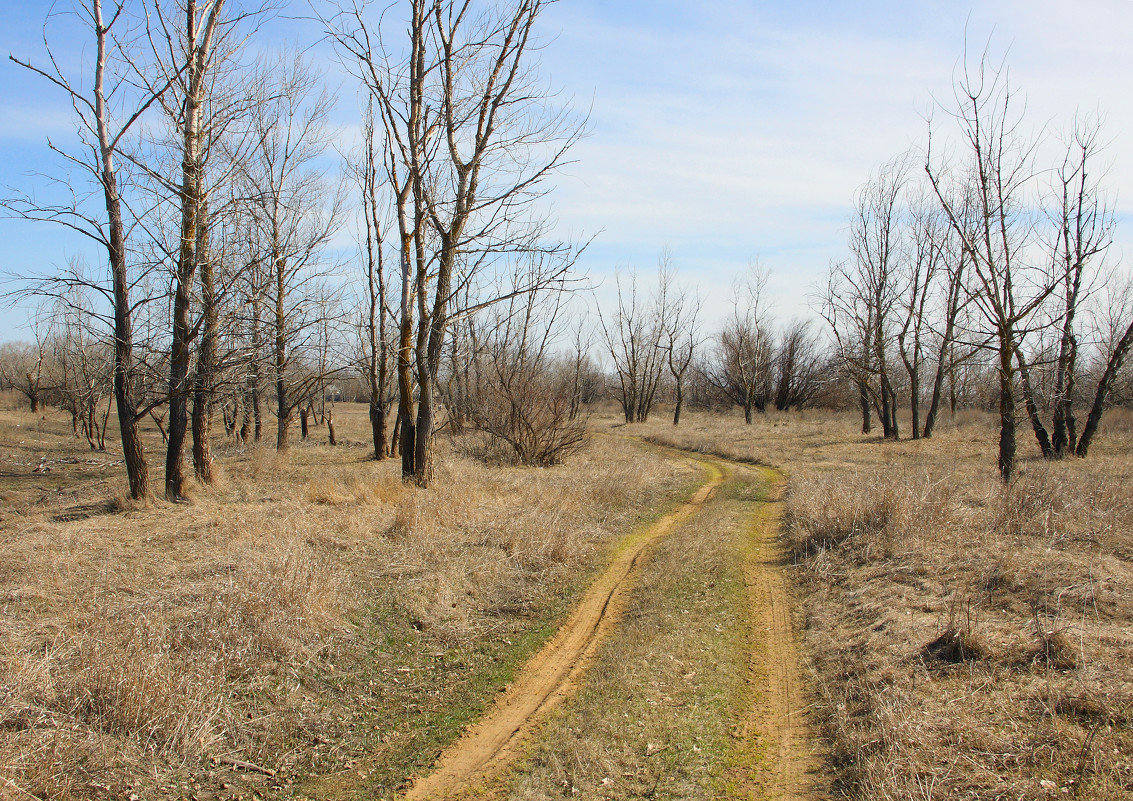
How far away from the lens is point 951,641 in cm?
486

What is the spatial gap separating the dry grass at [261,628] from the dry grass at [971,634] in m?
2.91

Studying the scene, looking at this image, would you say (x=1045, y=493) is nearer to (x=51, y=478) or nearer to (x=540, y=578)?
(x=540, y=578)

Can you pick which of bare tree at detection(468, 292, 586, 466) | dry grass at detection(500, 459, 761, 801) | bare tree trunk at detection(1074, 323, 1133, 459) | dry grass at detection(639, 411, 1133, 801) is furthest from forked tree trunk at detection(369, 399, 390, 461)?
bare tree trunk at detection(1074, 323, 1133, 459)

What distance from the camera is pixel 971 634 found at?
4777mm

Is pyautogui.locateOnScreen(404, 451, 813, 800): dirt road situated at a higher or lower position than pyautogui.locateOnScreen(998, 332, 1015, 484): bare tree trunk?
lower

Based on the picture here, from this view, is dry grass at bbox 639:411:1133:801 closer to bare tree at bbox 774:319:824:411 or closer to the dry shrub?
the dry shrub

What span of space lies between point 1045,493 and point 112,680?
1073cm

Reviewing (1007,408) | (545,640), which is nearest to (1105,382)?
(1007,408)

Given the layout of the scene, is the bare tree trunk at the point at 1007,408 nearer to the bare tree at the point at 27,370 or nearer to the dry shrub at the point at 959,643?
the dry shrub at the point at 959,643

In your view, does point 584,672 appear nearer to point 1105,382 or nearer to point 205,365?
point 205,365

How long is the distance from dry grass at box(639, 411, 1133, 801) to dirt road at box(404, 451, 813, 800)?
0.85ft

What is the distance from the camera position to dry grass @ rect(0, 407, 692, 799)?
3785 millimetres

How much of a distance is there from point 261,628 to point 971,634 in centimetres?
568

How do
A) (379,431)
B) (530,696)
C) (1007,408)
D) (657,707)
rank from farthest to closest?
(379,431) < (1007,408) < (530,696) < (657,707)
